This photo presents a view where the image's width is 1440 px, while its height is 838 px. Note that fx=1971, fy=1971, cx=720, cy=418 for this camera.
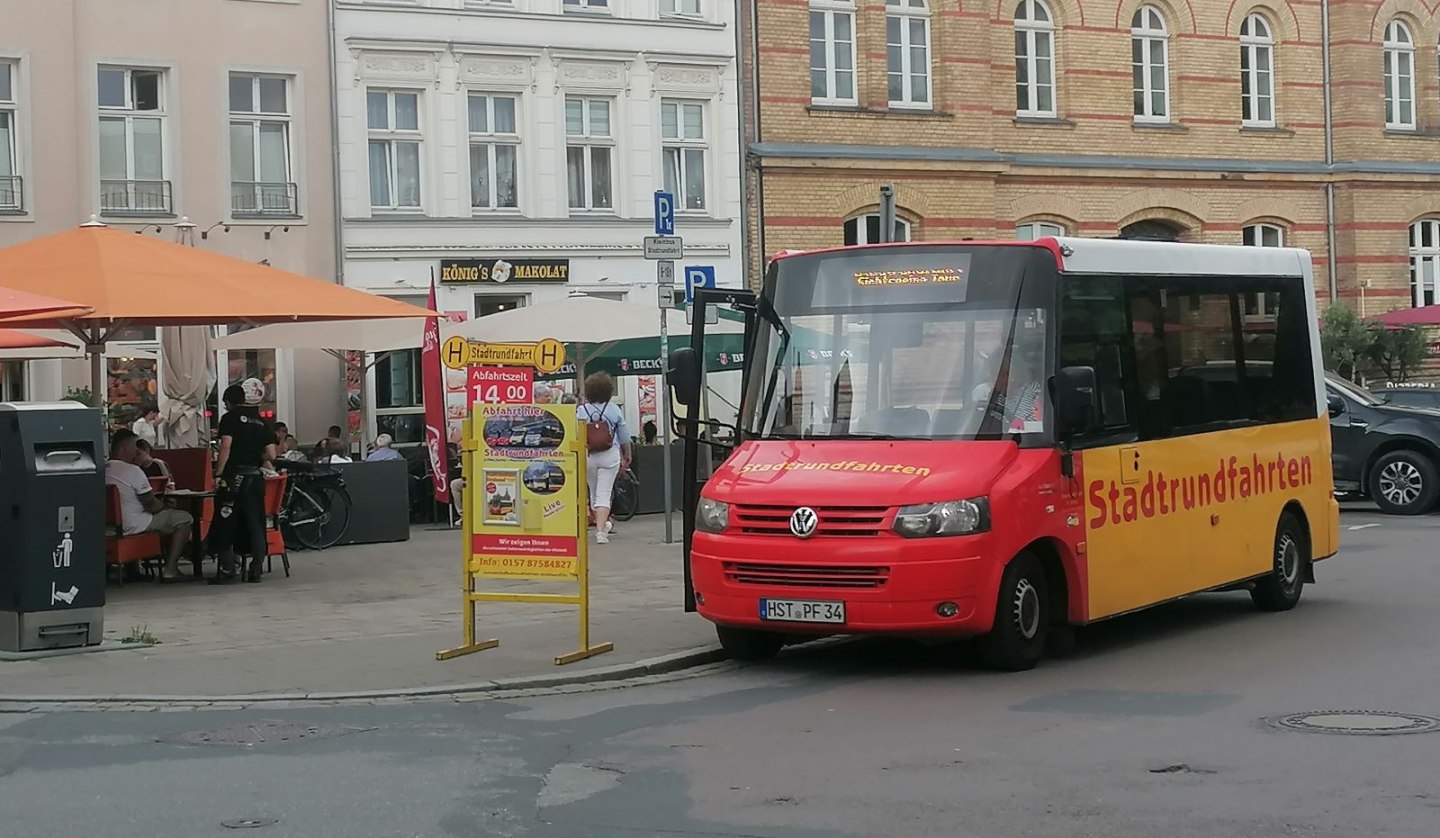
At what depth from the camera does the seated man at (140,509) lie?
16.5 meters

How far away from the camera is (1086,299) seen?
11984mm

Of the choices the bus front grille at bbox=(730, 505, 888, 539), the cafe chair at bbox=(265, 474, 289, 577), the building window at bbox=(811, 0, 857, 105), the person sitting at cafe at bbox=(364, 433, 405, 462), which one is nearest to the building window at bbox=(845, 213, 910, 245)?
the building window at bbox=(811, 0, 857, 105)

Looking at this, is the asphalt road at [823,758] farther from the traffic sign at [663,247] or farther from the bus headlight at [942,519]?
the traffic sign at [663,247]

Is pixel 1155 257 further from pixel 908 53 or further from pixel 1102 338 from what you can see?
pixel 908 53

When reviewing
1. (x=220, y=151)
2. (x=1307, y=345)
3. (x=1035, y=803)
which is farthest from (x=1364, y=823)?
(x=220, y=151)

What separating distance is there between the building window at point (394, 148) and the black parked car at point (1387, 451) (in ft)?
44.9

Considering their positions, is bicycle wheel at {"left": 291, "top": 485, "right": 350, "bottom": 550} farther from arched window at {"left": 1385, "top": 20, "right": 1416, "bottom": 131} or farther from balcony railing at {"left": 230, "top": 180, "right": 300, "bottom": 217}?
arched window at {"left": 1385, "top": 20, "right": 1416, "bottom": 131}

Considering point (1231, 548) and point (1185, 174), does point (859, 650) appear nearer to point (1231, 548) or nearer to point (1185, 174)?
point (1231, 548)

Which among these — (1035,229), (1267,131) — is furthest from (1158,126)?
(1035,229)

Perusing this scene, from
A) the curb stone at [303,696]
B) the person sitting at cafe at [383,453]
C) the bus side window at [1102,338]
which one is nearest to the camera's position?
the curb stone at [303,696]

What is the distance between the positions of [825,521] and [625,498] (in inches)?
550

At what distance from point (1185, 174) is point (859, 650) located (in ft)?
83.1

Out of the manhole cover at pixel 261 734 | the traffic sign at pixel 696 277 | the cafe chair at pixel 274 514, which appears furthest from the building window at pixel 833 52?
the manhole cover at pixel 261 734

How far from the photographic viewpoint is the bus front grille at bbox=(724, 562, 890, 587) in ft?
35.5
